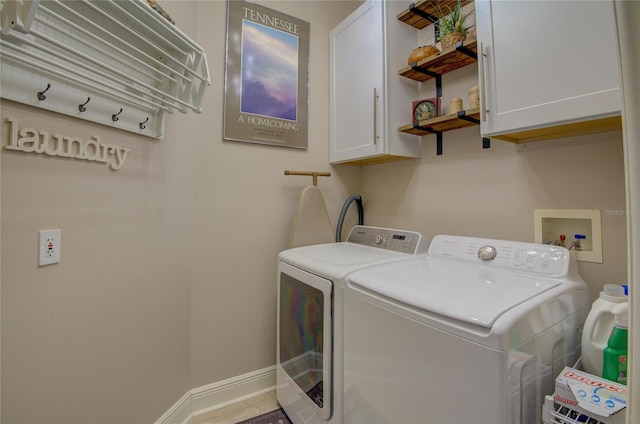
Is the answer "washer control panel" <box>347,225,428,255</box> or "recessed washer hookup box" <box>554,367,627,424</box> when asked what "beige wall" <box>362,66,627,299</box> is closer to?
"washer control panel" <box>347,225,428,255</box>

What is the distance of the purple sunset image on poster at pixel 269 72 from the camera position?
1918mm

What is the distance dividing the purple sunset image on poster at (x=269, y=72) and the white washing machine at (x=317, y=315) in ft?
3.51

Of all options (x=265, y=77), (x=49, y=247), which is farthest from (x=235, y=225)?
(x=265, y=77)

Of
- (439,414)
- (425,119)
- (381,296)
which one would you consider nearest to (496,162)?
(425,119)

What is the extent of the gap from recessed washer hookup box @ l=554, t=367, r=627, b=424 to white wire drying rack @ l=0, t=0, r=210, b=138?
1635mm

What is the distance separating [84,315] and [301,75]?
198 centimetres

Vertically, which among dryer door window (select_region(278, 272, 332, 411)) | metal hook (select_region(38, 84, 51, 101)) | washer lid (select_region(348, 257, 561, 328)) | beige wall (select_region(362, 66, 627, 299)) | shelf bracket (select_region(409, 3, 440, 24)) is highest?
shelf bracket (select_region(409, 3, 440, 24))

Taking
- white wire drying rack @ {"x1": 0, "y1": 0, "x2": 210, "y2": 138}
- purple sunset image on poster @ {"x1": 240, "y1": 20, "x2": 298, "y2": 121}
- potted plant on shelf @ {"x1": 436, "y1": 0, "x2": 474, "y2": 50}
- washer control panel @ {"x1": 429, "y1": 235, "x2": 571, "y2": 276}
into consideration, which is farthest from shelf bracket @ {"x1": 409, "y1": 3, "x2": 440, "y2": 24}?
washer control panel @ {"x1": 429, "y1": 235, "x2": 571, "y2": 276}

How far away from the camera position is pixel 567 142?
1.27 meters

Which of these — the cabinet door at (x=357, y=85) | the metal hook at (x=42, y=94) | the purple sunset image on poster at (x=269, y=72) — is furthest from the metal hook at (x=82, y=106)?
the cabinet door at (x=357, y=85)

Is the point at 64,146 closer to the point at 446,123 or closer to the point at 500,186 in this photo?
the point at 446,123

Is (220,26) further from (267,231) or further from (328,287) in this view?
(328,287)

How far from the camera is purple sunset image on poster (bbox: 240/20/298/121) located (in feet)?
6.29

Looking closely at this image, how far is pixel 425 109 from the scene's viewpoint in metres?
1.75
